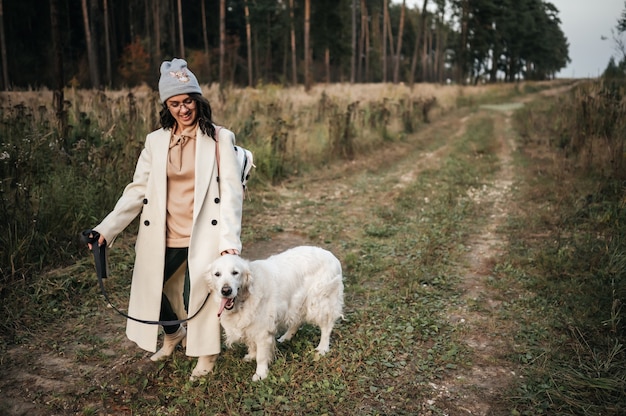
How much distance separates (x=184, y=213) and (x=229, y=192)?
359mm

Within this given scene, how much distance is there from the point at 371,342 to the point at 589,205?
4.99 metres

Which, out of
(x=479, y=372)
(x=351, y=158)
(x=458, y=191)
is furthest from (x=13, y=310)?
(x=351, y=158)

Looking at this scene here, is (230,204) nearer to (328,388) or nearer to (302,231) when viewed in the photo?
(328,388)

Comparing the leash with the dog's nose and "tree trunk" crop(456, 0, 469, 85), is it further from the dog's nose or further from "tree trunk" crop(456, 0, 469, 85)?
"tree trunk" crop(456, 0, 469, 85)

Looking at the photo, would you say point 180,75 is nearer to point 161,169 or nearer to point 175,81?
point 175,81

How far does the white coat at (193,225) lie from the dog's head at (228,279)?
11 centimetres

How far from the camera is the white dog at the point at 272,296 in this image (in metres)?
3.06

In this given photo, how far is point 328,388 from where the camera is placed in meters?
3.22

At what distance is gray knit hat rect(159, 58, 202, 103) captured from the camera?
10.00ft

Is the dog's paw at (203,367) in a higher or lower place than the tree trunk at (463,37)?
lower

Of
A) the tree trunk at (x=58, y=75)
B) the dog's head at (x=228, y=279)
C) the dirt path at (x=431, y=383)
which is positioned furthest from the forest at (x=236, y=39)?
the dog's head at (x=228, y=279)

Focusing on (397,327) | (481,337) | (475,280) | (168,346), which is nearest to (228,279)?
(168,346)

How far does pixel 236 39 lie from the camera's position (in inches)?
1668

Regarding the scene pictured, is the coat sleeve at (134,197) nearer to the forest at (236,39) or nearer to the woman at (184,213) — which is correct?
the woman at (184,213)
